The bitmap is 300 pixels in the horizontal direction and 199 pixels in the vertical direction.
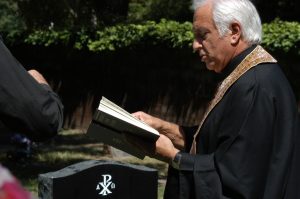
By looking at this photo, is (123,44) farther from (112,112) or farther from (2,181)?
(2,181)

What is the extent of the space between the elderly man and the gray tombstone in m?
1.66

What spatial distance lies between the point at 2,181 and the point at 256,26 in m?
1.71

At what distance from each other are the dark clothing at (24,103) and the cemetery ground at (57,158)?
252 inches

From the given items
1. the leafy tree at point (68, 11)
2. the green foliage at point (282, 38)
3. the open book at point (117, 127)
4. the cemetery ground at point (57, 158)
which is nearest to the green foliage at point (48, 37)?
the leafy tree at point (68, 11)

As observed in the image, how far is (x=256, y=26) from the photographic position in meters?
3.08

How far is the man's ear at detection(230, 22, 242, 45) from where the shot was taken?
120 inches

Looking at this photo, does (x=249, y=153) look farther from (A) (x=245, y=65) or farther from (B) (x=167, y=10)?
(B) (x=167, y=10)

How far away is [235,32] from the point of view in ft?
10.0

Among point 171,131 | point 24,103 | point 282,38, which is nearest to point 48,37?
point 282,38

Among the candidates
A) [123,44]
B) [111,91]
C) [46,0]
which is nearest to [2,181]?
[123,44]

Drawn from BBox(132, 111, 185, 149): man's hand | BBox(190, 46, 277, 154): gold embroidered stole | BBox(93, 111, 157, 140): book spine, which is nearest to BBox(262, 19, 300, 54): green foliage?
BBox(132, 111, 185, 149): man's hand

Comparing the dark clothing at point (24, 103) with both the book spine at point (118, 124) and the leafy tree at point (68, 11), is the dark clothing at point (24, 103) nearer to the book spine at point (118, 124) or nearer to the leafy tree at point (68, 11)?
the book spine at point (118, 124)

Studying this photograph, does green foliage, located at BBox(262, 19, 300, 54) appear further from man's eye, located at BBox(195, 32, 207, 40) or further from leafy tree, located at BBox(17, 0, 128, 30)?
man's eye, located at BBox(195, 32, 207, 40)

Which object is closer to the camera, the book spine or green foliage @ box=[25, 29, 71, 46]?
the book spine
